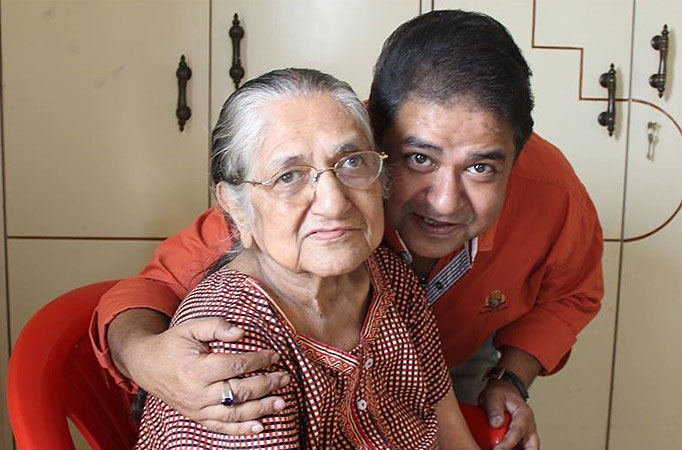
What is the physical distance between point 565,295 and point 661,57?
1069 mm

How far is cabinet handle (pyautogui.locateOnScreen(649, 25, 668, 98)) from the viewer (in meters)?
2.45

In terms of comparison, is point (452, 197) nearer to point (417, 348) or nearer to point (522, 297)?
point (417, 348)

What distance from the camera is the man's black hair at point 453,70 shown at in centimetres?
121

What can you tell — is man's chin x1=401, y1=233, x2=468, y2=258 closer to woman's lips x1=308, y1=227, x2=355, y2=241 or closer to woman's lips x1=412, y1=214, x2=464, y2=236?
woman's lips x1=412, y1=214, x2=464, y2=236

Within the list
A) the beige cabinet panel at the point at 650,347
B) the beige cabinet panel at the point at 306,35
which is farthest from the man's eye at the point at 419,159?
the beige cabinet panel at the point at 650,347

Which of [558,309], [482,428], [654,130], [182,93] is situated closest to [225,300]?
[482,428]

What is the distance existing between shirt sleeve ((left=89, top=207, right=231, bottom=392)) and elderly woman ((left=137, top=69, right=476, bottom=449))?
7.1 inches

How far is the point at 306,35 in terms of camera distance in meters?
2.37

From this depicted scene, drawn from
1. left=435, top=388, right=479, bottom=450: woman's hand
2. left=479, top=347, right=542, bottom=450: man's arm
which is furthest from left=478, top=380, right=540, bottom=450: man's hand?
left=435, top=388, right=479, bottom=450: woman's hand

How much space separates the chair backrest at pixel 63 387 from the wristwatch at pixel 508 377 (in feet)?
2.44

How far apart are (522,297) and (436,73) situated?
71 centimetres

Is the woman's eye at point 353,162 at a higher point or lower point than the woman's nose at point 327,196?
higher

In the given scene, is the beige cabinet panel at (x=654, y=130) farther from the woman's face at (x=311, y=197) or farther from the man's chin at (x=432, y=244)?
the woman's face at (x=311, y=197)

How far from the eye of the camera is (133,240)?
238 cm
